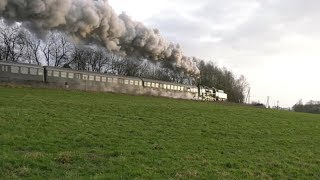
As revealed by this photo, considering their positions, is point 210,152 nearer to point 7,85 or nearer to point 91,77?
point 7,85

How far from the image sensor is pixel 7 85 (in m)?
45.5

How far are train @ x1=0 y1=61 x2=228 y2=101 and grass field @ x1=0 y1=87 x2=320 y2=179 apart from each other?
23.7m

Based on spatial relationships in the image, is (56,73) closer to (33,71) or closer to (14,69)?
(33,71)

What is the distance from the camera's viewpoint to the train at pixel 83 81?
161ft

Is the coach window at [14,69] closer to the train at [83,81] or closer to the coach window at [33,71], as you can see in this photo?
the train at [83,81]

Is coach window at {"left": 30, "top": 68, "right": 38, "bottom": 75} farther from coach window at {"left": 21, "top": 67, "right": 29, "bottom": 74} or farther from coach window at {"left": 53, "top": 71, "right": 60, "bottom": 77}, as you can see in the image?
coach window at {"left": 53, "top": 71, "right": 60, "bottom": 77}

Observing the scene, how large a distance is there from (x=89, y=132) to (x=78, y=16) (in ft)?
69.6

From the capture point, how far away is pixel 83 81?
56.6m

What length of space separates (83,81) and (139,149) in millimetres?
40575

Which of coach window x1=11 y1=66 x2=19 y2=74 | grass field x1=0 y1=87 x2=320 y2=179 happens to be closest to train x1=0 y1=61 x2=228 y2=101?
coach window x1=11 y1=66 x2=19 y2=74

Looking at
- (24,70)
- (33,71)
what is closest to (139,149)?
(24,70)

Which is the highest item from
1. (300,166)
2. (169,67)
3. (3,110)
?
(169,67)

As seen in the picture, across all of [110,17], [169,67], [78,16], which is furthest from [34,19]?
[169,67]

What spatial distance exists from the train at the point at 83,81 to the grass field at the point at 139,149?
23724 mm
